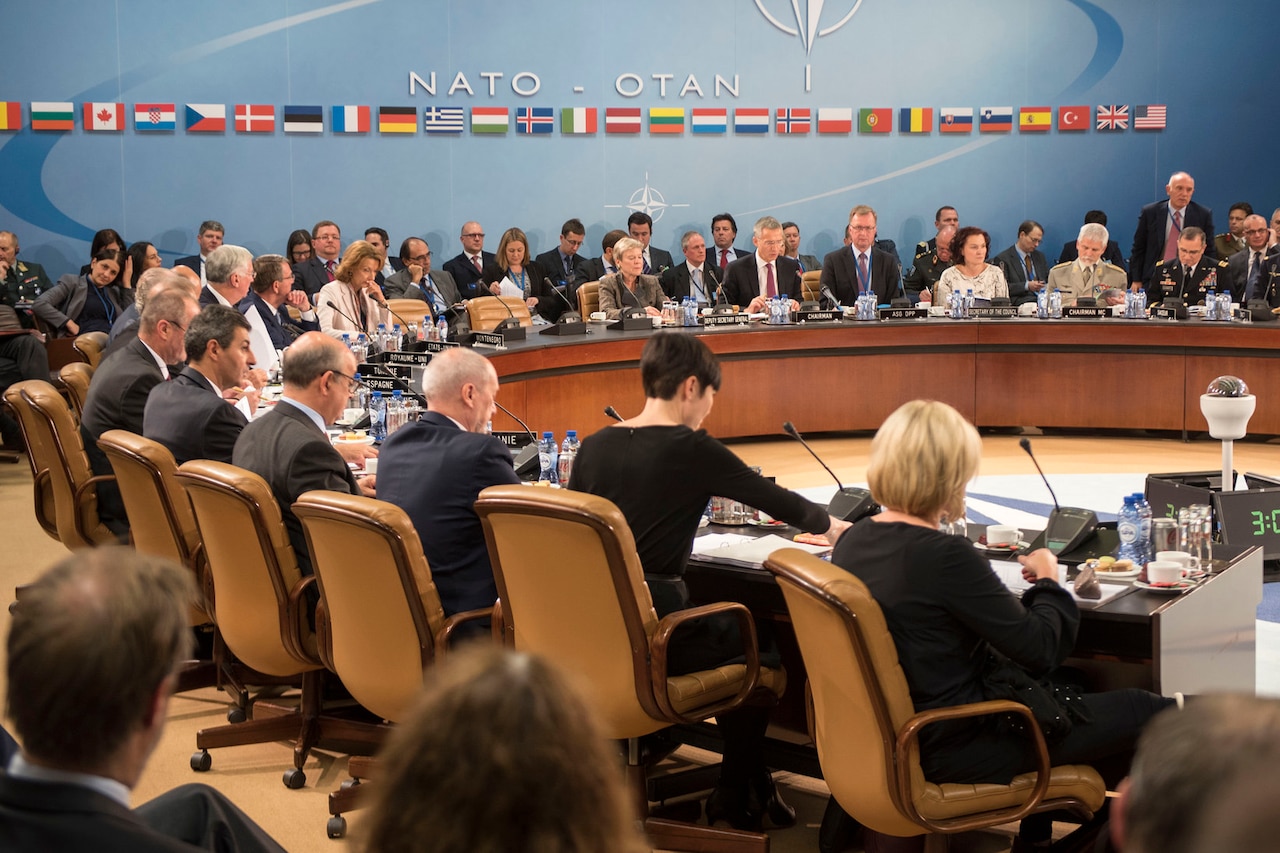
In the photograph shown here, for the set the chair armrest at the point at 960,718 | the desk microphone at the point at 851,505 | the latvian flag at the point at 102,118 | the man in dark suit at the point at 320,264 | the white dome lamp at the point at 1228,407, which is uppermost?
the latvian flag at the point at 102,118

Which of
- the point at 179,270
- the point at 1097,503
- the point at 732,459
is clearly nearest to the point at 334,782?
the point at 732,459

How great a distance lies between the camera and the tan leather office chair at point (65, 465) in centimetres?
485

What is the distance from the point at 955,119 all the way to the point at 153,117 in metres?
6.84

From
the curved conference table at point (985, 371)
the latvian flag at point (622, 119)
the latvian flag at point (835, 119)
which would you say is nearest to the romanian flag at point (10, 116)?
the latvian flag at point (622, 119)

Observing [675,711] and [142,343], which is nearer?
[675,711]

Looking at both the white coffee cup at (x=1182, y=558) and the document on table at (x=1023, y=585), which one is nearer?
the document on table at (x=1023, y=585)

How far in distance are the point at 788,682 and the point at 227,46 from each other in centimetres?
899

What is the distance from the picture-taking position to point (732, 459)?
3.44 metres

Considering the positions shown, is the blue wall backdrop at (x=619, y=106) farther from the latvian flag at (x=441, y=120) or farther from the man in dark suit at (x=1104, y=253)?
the man in dark suit at (x=1104, y=253)

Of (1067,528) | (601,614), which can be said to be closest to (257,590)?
(601,614)

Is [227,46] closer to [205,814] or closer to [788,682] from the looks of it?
[788,682]

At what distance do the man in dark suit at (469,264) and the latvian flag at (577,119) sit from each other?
1.44 m

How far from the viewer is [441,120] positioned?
38.4 feet

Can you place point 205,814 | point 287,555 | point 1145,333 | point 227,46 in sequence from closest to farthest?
point 205,814, point 287,555, point 1145,333, point 227,46
